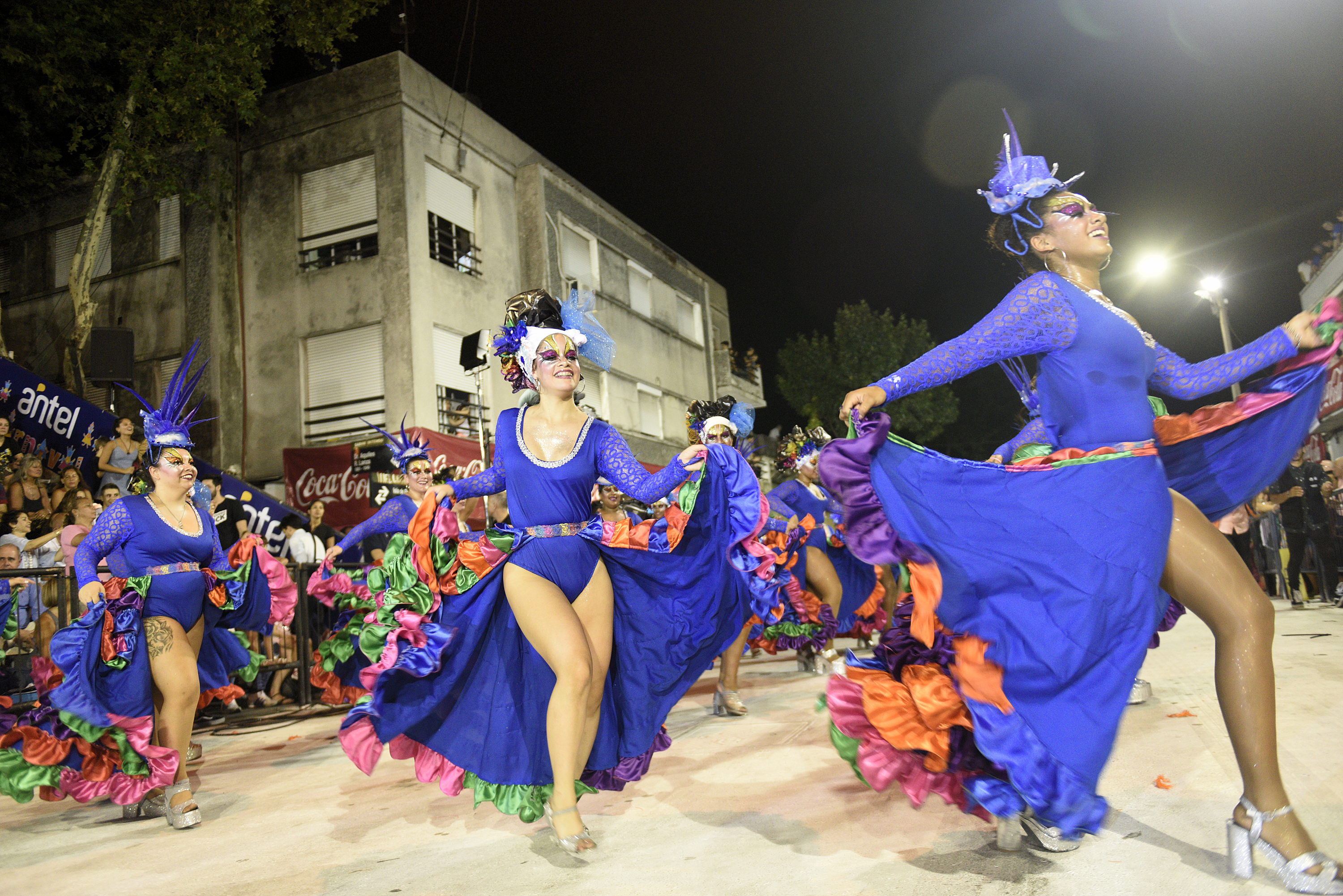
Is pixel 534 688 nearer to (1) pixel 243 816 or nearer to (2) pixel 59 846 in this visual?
(1) pixel 243 816

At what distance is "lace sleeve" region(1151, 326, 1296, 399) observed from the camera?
285 cm

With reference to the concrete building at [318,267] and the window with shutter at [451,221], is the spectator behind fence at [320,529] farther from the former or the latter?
the window with shutter at [451,221]

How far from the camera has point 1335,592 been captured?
36.4 feet

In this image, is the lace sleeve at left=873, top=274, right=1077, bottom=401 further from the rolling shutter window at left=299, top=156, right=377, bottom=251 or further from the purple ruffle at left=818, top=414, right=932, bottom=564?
the rolling shutter window at left=299, top=156, right=377, bottom=251

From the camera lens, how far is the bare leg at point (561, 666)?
3344mm

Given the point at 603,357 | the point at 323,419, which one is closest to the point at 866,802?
the point at 603,357

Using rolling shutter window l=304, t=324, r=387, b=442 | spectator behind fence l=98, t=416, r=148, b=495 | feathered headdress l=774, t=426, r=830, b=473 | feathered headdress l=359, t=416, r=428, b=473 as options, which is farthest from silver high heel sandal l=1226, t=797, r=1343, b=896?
rolling shutter window l=304, t=324, r=387, b=442

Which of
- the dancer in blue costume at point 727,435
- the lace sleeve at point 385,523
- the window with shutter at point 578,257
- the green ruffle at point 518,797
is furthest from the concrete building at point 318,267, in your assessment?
the green ruffle at point 518,797

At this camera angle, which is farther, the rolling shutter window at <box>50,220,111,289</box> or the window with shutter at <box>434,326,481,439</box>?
the rolling shutter window at <box>50,220,111,289</box>

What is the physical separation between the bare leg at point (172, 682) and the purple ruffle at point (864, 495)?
3.61m

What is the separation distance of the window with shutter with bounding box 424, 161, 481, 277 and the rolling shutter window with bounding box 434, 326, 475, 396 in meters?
1.28

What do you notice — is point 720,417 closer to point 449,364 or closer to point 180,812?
point 180,812

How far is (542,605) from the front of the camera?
11.5 feet

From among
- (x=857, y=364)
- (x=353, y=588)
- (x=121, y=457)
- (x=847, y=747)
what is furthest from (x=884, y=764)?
(x=857, y=364)
